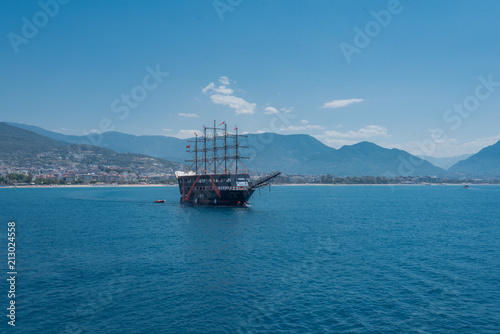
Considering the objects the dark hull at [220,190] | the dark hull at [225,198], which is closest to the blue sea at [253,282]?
the dark hull at [220,190]

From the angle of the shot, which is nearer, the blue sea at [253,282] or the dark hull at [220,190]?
the blue sea at [253,282]

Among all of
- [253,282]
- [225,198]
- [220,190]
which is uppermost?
[220,190]

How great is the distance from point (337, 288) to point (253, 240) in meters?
19.8

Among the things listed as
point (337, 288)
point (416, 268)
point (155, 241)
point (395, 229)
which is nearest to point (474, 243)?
point (395, 229)

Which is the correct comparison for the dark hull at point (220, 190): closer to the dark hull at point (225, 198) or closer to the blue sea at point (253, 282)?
the dark hull at point (225, 198)

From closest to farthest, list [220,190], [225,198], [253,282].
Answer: [253,282], [220,190], [225,198]

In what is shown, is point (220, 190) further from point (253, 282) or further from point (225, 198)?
point (253, 282)

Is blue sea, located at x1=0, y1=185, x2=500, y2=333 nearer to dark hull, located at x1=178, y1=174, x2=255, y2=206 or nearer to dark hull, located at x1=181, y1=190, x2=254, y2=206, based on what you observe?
dark hull, located at x1=178, y1=174, x2=255, y2=206

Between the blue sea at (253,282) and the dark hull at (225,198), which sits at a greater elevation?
the dark hull at (225,198)

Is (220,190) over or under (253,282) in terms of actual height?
over

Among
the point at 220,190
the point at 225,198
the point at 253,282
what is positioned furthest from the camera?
the point at 225,198

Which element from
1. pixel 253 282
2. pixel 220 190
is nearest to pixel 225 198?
pixel 220 190

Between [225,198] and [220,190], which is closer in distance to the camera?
[220,190]

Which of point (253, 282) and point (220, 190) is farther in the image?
point (220, 190)
